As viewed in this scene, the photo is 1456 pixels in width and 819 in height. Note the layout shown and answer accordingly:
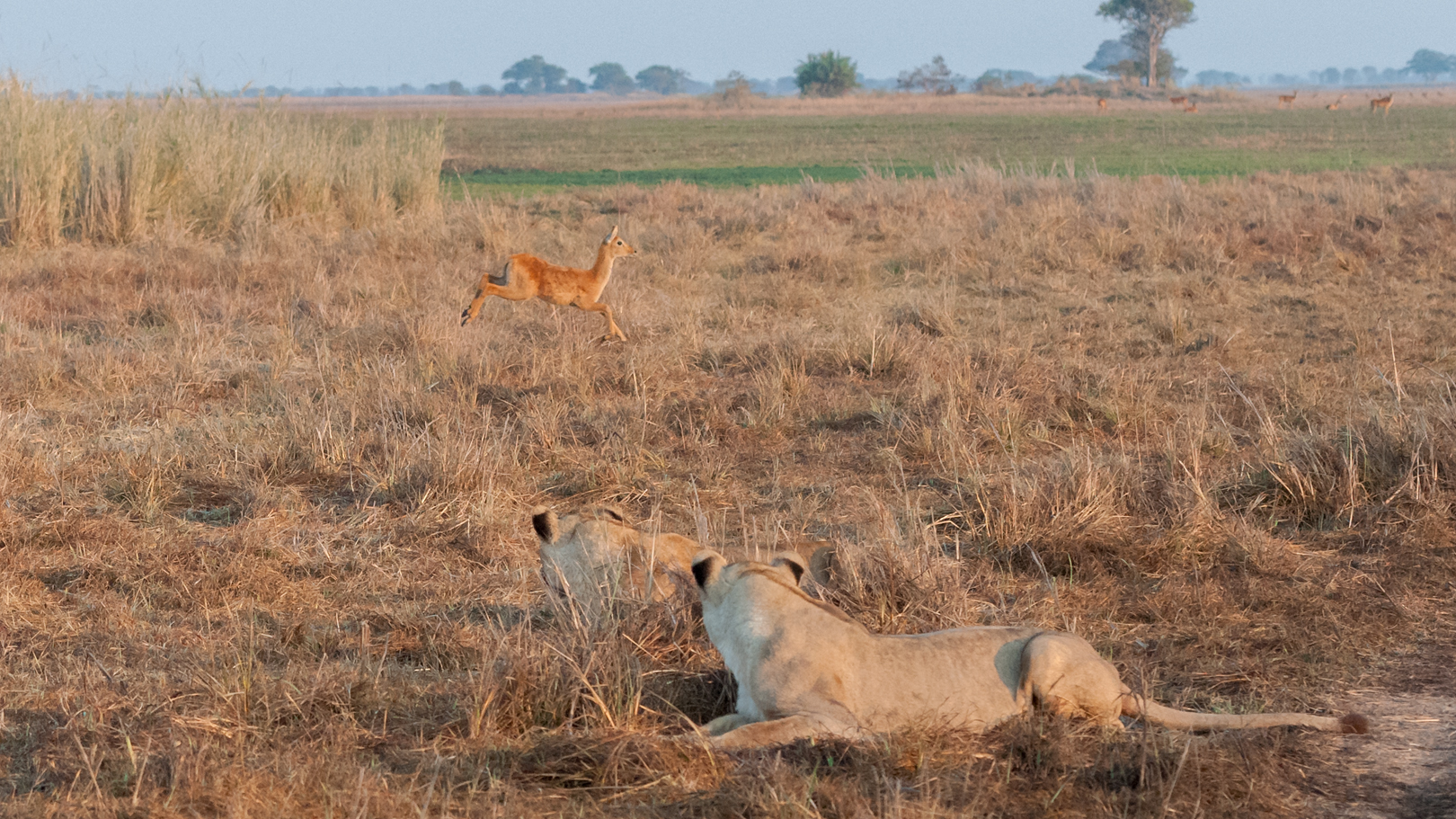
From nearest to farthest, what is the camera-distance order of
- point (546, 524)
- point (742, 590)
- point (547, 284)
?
point (742, 590) → point (546, 524) → point (547, 284)

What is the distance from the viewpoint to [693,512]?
5.56m

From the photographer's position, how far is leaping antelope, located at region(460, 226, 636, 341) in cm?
916

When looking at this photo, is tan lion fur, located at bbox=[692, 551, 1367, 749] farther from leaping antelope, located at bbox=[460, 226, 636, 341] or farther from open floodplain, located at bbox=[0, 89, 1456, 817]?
leaping antelope, located at bbox=[460, 226, 636, 341]

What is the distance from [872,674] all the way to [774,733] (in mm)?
339

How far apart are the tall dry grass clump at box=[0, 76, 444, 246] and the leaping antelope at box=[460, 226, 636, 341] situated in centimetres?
597

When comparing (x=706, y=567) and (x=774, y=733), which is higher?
(x=706, y=567)

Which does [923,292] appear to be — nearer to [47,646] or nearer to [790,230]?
[790,230]

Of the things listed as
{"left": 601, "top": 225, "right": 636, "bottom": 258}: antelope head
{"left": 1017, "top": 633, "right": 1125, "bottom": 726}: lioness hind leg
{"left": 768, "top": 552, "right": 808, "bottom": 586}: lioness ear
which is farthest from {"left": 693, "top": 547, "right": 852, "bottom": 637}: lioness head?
{"left": 601, "top": 225, "right": 636, "bottom": 258}: antelope head

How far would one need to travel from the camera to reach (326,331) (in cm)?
939

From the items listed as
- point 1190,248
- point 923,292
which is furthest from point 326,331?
point 1190,248

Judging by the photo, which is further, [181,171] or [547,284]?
[181,171]

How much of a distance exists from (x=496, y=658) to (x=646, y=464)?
285 centimetres

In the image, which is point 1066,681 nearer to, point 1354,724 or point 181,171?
point 1354,724

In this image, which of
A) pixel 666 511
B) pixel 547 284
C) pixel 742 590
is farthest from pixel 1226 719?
pixel 547 284
